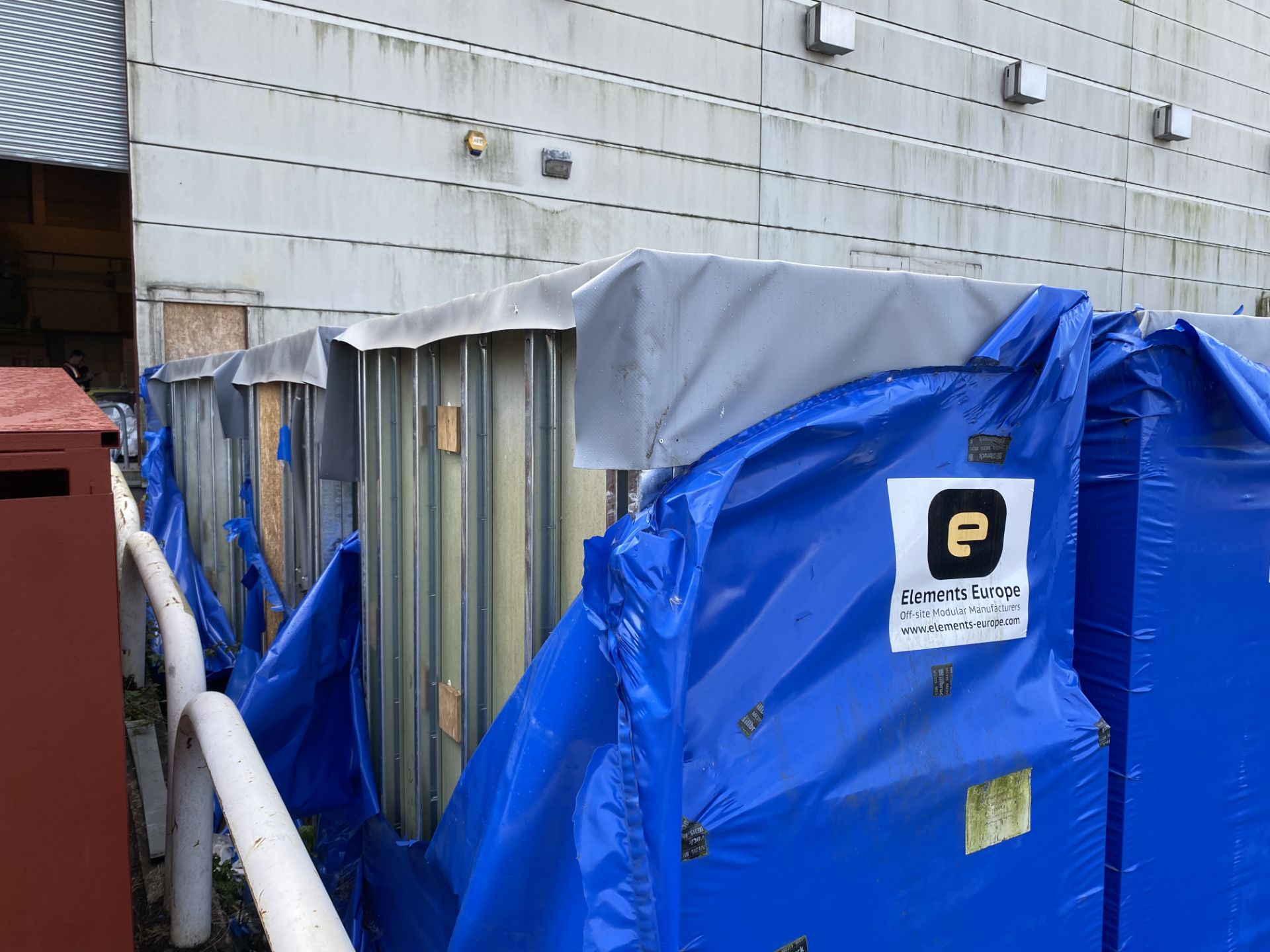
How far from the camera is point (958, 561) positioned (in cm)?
233

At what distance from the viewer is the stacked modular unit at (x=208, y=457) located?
6.12 meters

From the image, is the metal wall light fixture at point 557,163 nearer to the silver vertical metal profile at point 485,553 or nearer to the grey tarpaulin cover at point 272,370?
the grey tarpaulin cover at point 272,370

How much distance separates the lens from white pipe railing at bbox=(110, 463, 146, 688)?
373cm

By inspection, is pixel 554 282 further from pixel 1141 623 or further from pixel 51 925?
pixel 1141 623

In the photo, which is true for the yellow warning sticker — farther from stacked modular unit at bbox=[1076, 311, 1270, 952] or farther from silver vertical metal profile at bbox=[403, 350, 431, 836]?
silver vertical metal profile at bbox=[403, 350, 431, 836]

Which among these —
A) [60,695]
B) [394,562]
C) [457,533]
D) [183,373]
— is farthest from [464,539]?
[183,373]

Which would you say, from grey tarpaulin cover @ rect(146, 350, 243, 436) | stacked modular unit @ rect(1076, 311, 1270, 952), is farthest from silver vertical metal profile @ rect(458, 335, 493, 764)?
grey tarpaulin cover @ rect(146, 350, 243, 436)

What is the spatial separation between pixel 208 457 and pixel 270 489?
2.07 m

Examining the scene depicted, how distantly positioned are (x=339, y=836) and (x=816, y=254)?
1085 centimetres

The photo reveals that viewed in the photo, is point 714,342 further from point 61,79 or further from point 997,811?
point 61,79

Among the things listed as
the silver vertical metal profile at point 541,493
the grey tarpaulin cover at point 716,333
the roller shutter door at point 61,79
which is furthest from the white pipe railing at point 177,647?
the roller shutter door at point 61,79

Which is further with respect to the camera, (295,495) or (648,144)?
(648,144)

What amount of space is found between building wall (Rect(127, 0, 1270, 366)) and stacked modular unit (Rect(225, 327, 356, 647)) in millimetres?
4735

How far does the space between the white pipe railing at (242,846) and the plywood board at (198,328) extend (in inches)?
309
